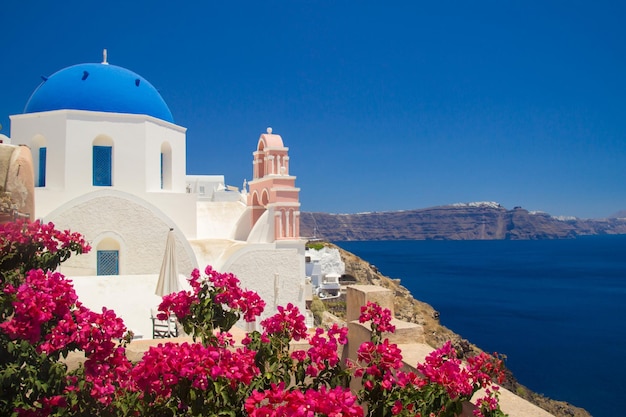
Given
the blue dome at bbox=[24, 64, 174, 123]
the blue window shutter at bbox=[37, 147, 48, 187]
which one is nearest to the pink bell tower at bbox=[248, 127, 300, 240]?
the blue dome at bbox=[24, 64, 174, 123]

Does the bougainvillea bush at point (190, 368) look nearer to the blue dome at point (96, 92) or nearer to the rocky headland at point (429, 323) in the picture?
the blue dome at point (96, 92)

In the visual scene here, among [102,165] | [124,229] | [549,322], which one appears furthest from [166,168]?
[549,322]

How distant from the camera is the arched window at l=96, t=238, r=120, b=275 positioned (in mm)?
11328

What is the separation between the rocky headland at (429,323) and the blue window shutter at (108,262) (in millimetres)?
13541

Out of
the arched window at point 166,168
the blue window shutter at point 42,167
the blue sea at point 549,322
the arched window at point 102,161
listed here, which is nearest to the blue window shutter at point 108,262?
the arched window at point 102,161

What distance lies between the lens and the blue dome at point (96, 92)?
485 inches

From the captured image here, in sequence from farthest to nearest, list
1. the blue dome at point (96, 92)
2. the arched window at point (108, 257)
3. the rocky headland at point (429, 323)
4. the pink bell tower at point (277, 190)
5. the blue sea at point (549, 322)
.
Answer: the blue sea at point (549, 322) < the rocky headland at point (429, 323) < the pink bell tower at point (277, 190) < the blue dome at point (96, 92) < the arched window at point (108, 257)

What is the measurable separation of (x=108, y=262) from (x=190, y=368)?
9.77m

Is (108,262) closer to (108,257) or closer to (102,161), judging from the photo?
(108,257)

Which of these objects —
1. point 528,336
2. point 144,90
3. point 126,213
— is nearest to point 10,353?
point 126,213

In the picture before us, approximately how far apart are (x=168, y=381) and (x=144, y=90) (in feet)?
39.2

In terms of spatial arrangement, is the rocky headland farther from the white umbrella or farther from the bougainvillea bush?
the bougainvillea bush

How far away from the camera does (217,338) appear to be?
Result: 3141mm

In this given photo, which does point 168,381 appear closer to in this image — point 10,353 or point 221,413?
point 221,413
